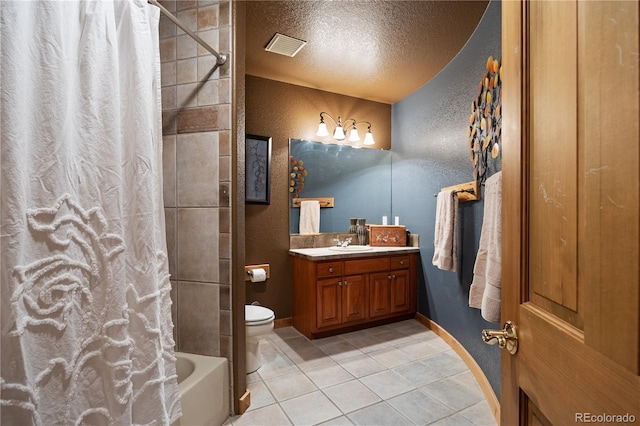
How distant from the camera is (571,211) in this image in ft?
1.74

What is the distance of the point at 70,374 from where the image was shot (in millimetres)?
794

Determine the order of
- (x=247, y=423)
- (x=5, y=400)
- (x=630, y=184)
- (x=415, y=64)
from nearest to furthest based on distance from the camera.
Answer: (x=630, y=184) → (x=5, y=400) → (x=247, y=423) → (x=415, y=64)

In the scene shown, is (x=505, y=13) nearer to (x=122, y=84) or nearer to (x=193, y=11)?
(x=122, y=84)

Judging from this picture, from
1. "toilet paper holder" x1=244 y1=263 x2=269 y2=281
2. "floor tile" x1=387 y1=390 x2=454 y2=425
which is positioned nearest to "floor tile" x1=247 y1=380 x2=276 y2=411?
"floor tile" x1=387 y1=390 x2=454 y2=425

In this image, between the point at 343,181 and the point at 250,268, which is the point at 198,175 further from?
the point at 343,181

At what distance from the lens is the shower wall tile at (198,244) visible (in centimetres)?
170

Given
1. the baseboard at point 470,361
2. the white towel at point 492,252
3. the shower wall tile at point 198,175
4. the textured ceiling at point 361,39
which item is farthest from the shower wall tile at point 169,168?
the baseboard at point 470,361

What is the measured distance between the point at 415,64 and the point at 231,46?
72.9 inches

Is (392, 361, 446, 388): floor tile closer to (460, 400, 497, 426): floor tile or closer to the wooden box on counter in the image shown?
(460, 400, 497, 426): floor tile

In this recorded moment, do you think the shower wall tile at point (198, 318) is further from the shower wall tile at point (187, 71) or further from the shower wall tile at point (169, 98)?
the shower wall tile at point (187, 71)

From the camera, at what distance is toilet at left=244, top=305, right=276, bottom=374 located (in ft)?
6.52

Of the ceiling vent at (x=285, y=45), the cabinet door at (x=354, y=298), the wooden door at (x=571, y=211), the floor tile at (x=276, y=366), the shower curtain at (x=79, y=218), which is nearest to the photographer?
the wooden door at (x=571, y=211)

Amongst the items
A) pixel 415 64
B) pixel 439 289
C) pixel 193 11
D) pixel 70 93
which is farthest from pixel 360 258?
pixel 70 93
